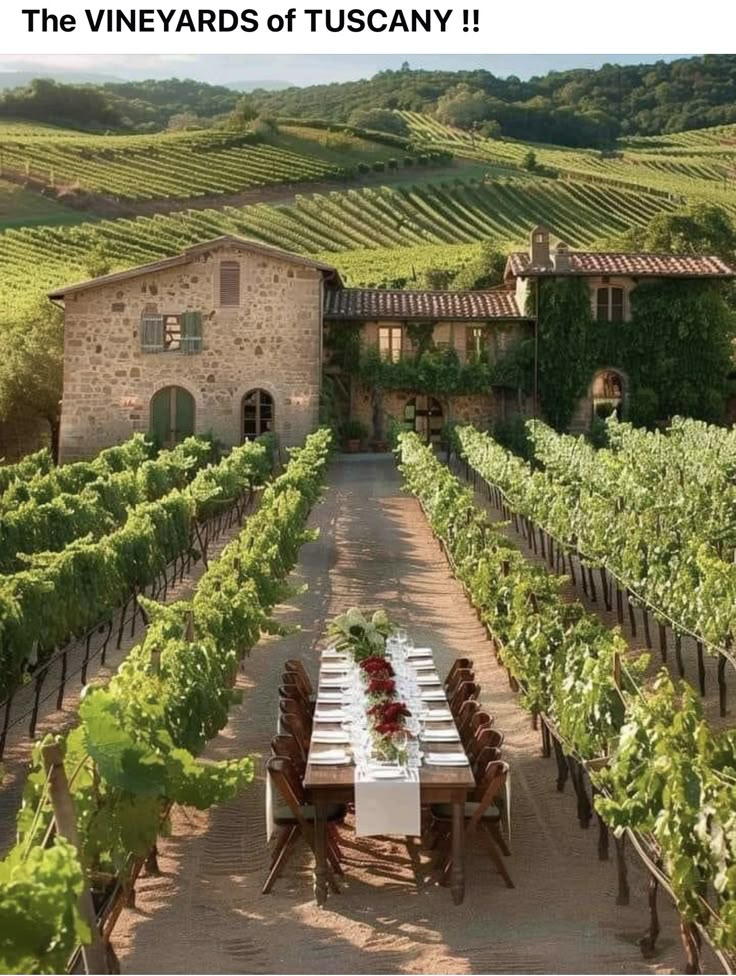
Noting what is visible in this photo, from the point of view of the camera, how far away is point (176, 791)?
5.70 meters

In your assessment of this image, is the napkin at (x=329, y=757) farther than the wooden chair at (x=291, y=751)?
No

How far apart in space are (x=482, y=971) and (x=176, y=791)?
1572 mm

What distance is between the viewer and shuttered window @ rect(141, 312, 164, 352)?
87.7 feet

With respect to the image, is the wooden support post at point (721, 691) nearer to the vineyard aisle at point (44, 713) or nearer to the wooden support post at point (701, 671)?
the wooden support post at point (701, 671)

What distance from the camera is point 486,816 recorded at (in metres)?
6.46

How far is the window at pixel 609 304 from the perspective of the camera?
29156 mm

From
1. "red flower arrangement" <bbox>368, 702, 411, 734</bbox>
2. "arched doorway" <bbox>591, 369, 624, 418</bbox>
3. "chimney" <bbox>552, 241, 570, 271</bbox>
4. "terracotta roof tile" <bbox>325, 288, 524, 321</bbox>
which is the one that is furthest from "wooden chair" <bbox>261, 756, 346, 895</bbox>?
"chimney" <bbox>552, 241, 570, 271</bbox>

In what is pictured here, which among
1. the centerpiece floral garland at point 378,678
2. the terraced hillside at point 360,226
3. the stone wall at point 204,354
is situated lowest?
the centerpiece floral garland at point 378,678

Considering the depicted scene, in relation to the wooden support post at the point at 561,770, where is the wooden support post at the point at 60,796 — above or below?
above

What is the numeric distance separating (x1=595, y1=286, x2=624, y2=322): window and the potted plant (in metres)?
6.11

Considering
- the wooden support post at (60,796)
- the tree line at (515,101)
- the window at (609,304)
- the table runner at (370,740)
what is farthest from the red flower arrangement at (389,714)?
the tree line at (515,101)

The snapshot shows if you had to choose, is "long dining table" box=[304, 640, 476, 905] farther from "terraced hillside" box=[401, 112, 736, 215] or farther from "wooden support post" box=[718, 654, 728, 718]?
"terraced hillside" box=[401, 112, 736, 215]

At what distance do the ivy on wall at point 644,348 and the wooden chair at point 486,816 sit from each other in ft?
74.7

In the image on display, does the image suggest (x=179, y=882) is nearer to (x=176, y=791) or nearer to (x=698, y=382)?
(x=176, y=791)
